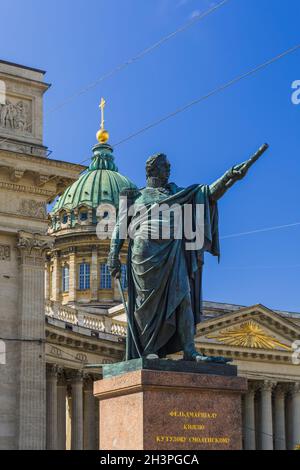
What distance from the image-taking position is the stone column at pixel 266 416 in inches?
2682

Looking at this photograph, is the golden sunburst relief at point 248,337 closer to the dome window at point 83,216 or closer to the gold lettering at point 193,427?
the dome window at point 83,216

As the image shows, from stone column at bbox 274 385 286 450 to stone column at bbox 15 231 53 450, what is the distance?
37788mm

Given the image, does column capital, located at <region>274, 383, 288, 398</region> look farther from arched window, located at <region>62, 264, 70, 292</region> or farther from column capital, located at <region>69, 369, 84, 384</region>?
column capital, located at <region>69, 369, 84, 384</region>

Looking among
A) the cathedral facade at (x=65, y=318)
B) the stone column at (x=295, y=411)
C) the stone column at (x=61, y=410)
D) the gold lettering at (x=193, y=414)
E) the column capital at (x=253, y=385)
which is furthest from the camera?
the stone column at (x=295, y=411)

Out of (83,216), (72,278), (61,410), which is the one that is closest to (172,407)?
(61,410)

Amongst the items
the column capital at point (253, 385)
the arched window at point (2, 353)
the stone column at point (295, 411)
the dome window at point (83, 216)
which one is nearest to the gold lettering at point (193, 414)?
the arched window at point (2, 353)

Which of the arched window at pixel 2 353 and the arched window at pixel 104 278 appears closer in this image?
the arched window at pixel 2 353

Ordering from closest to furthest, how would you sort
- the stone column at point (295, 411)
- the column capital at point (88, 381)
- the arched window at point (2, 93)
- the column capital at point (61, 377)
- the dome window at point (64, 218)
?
the arched window at point (2, 93), the column capital at point (61, 377), the column capital at point (88, 381), the stone column at point (295, 411), the dome window at point (64, 218)

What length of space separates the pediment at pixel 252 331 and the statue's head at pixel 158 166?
52447 millimetres

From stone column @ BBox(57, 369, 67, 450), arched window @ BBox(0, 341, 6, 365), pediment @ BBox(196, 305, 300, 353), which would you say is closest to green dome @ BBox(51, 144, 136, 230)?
pediment @ BBox(196, 305, 300, 353)

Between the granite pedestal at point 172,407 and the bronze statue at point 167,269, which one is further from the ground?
the bronze statue at point 167,269

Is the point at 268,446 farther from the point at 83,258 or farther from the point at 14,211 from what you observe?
the point at 14,211

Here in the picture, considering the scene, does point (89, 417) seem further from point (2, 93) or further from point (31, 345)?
point (2, 93)
